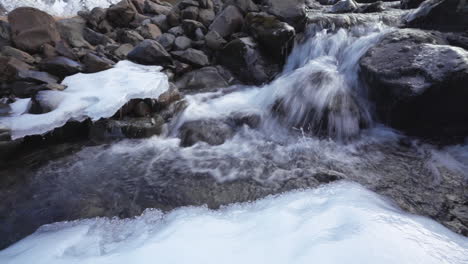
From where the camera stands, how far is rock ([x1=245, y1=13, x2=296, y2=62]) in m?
5.29

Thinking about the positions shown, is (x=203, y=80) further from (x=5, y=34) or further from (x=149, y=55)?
(x=5, y=34)

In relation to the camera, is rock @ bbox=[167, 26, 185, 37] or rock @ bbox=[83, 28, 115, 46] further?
rock @ bbox=[83, 28, 115, 46]

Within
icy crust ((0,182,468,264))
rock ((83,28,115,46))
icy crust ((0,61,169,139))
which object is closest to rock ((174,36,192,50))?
icy crust ((0,61,169,139))

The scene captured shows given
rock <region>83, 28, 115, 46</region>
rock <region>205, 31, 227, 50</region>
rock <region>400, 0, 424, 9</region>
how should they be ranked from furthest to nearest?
1. rock <region>400, 0, 424, 9</region>
2. rock <region>83, 28, 115, 46</region>
3. rock <region>205, 31, 227, 50</region>

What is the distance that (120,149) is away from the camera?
3473 mm

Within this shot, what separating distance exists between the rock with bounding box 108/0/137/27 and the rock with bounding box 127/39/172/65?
3021 millimetres

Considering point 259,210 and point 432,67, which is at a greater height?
point 432,67

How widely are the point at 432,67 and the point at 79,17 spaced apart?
27.9 ft

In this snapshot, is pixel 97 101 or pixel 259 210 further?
pixel 97 101

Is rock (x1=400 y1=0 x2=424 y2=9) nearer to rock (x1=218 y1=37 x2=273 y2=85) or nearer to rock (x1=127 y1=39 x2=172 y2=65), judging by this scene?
rock (x1=218 y1=37 x2=273 y2=85)

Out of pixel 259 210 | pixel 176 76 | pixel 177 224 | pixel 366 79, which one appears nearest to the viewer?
pixel 177 224

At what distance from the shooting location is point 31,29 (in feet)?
17.6

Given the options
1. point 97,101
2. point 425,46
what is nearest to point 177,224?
point 97,101

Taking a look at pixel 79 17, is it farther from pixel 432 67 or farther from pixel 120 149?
pixel 432 67
